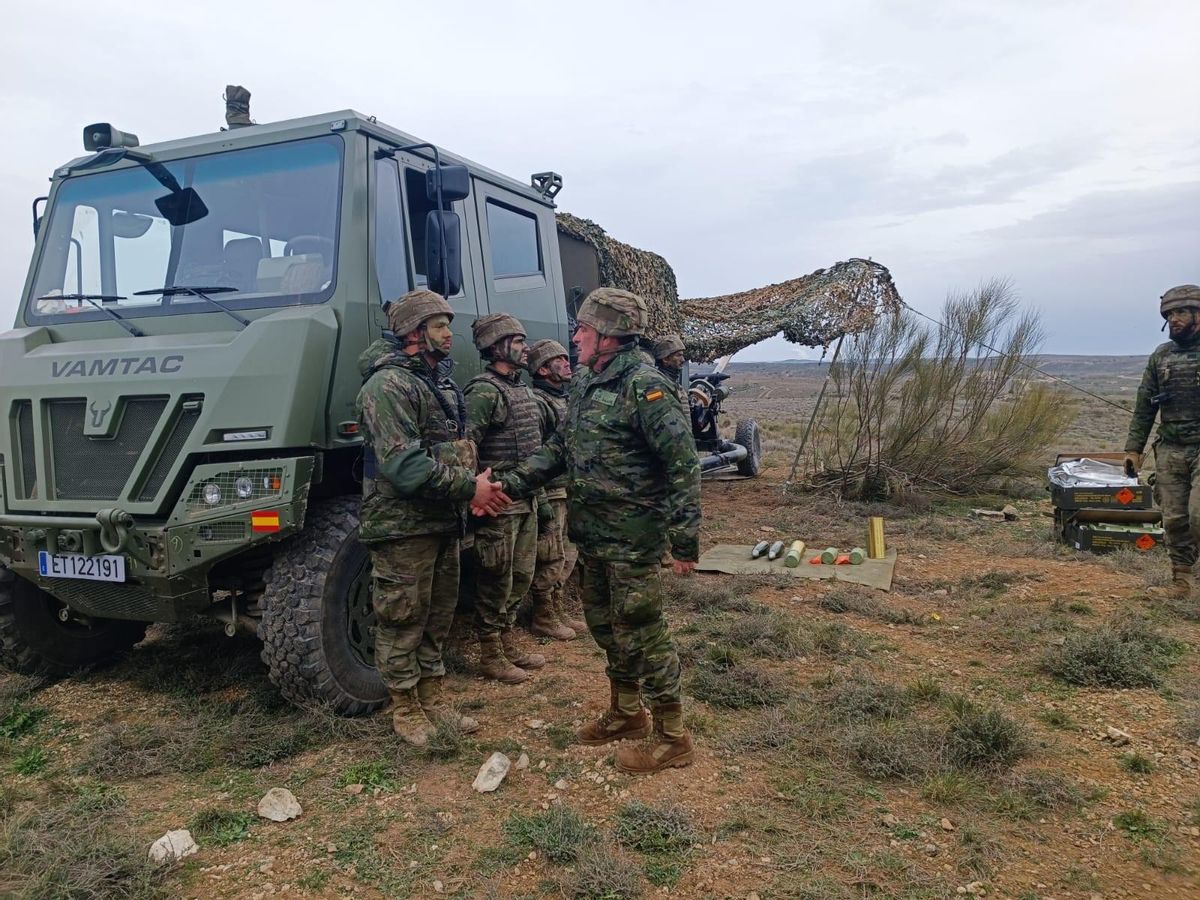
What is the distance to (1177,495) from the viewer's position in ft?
19.1

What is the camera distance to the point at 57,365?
12.7 feet

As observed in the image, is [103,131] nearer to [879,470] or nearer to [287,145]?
[287,145]

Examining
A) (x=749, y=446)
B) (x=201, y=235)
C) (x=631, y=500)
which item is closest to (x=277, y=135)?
(x=201, y=235)

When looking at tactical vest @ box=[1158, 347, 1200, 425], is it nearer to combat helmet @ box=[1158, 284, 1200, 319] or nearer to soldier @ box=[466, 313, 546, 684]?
combat helmet @ box=[1158, 284, 1200, 319]

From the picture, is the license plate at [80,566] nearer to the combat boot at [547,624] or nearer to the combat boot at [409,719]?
the combat boot at [409,719]

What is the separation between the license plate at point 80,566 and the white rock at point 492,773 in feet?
5.51

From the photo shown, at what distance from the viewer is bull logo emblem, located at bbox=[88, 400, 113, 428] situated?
369 cm

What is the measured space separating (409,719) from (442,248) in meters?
2.16

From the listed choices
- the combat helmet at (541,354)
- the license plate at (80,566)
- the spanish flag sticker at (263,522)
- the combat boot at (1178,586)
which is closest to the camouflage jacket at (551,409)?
the combat helmet at (541,354)

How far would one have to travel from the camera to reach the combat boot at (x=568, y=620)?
5512mm

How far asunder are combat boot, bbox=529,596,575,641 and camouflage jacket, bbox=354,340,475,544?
175 centimetres

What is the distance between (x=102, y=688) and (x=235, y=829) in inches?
76.2

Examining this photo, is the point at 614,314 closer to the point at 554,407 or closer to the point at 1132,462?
the point at 554,407

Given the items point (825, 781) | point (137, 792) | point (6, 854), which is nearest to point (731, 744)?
point (825, 781)
